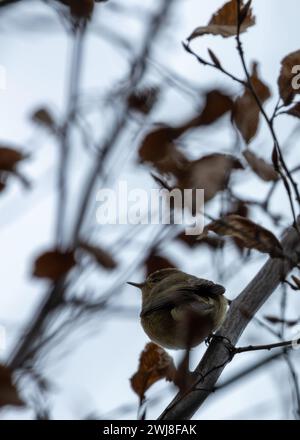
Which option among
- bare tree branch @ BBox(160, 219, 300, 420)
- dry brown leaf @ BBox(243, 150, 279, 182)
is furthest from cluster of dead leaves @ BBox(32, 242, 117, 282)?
dry brown leaf @ BBox(243, 150, 279, 182)

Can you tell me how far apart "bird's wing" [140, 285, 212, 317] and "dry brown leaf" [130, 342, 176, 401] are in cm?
70

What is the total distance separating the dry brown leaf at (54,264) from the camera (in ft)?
5.74

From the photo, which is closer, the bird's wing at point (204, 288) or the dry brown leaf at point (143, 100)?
the dry brown leaf at point (143, 100)

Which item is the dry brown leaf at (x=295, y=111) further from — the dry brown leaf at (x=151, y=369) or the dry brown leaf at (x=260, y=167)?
the dry brown leaf at (x=151, y=369)

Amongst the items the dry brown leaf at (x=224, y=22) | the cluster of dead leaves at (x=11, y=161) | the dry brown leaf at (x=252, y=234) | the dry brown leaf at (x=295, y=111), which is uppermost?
the dry brown leaf at (x=224, y=22)

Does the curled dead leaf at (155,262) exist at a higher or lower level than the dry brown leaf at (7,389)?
higher

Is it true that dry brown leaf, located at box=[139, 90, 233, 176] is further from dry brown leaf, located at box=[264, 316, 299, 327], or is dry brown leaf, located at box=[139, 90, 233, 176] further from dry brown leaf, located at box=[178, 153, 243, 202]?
dry brown leaf, located at box=[264, 316, 299, 327]

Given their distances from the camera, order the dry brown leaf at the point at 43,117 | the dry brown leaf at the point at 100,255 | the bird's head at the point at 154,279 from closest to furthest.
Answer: the dry brown leaf at the point at 100,255 → the dry brown leaf at the point at 43,117 → the bird's head at the point at 154,279

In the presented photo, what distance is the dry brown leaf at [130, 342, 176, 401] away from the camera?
2441 mm

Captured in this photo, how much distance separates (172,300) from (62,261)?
6.46 ft

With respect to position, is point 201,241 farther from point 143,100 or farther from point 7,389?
point 7,389

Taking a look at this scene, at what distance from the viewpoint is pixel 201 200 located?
2227 mm

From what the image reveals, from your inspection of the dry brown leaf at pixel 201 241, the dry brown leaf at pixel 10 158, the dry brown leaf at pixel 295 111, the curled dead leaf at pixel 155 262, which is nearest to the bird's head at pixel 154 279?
the dry brown leaf at pixel 201 241
